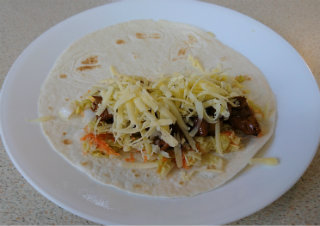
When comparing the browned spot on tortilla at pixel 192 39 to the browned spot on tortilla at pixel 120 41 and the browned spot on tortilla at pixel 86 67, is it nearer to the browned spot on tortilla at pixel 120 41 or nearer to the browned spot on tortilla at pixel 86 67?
the browned spot on tortilla at pixel 120 41

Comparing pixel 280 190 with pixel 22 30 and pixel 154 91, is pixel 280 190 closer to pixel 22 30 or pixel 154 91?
pixel 154 91

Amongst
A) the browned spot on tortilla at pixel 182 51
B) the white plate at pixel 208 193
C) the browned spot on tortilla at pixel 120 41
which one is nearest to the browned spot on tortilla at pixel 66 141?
the white plate at pixel 208 193

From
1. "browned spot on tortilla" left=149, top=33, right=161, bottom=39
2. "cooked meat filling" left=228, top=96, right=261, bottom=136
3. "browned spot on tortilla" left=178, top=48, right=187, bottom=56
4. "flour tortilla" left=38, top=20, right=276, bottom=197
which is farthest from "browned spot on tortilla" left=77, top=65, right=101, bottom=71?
"cooked meat filling" left=228, top=96, right=261, bottom=136

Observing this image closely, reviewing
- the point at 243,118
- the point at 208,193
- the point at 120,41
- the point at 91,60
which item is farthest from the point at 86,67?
the point at 208,193

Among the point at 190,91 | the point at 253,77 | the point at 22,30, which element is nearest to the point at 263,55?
the point at 253,77

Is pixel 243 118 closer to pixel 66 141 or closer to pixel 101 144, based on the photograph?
pixel 101 144
